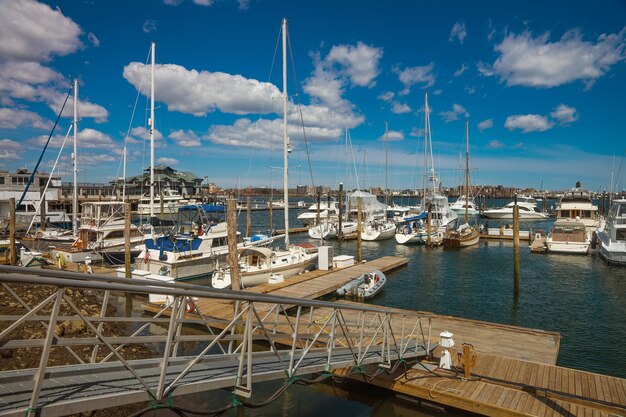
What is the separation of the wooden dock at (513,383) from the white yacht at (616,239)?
26.6 m

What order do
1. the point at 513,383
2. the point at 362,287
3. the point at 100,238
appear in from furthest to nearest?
the point at 100,238 → the point at 362,287 → the point at 513,383

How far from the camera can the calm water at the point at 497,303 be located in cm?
1218

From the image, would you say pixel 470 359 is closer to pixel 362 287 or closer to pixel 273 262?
pixel 362 287

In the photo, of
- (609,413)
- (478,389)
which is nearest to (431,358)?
(478,389)

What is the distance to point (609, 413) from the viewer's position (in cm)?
934

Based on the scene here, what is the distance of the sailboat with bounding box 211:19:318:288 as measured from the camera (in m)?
24.3

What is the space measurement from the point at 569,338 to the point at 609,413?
430 inches

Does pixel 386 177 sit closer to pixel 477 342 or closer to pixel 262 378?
pixel 477 342

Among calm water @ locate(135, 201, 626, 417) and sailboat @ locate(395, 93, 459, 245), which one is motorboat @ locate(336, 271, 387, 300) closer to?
calm water @ locate(135, 201, 626, 417)

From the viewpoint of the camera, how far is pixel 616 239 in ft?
121

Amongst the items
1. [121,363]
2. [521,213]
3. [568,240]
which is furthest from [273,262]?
[521,213]

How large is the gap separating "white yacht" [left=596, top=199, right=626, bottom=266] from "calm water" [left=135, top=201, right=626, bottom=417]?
3.07ft

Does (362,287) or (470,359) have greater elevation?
(470,359)

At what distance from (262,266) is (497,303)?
1520 cm
